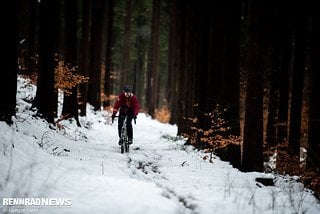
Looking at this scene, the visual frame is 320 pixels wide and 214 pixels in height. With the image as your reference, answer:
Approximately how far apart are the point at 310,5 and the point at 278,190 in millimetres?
8034

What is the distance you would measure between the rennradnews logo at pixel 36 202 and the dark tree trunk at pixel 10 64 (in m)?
3.72

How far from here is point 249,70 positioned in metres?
8.21

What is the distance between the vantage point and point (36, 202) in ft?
14.7

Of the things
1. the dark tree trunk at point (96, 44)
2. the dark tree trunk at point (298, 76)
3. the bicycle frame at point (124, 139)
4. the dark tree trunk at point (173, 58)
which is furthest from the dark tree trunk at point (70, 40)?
the dark tree trunk at point (173, 58)

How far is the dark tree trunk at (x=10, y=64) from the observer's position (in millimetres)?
7824

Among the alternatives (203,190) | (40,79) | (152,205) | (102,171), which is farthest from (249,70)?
(40,79)

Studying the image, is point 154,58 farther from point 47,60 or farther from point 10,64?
point 10,64

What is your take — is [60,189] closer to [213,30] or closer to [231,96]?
[231,96]

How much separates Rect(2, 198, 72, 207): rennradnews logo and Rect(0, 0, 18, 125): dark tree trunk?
146 inches

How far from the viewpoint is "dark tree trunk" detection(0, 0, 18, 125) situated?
782cm

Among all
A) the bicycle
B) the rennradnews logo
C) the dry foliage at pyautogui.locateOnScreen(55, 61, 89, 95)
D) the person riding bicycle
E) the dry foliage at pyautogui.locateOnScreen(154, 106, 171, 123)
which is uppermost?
the dry foliage at pyautogui.locateOnScreen(55, 61, 89, 95)

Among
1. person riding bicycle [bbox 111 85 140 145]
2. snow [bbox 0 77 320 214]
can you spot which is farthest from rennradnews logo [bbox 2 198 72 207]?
person riding bicycle [bbox 111 85 140 145]

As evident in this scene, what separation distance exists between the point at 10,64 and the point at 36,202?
4.54 m

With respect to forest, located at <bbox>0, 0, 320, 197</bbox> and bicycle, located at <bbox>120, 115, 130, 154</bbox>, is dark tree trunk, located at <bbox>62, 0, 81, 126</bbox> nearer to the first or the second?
forest, located at <bbox>0, 0, 320, 197</bbox>
